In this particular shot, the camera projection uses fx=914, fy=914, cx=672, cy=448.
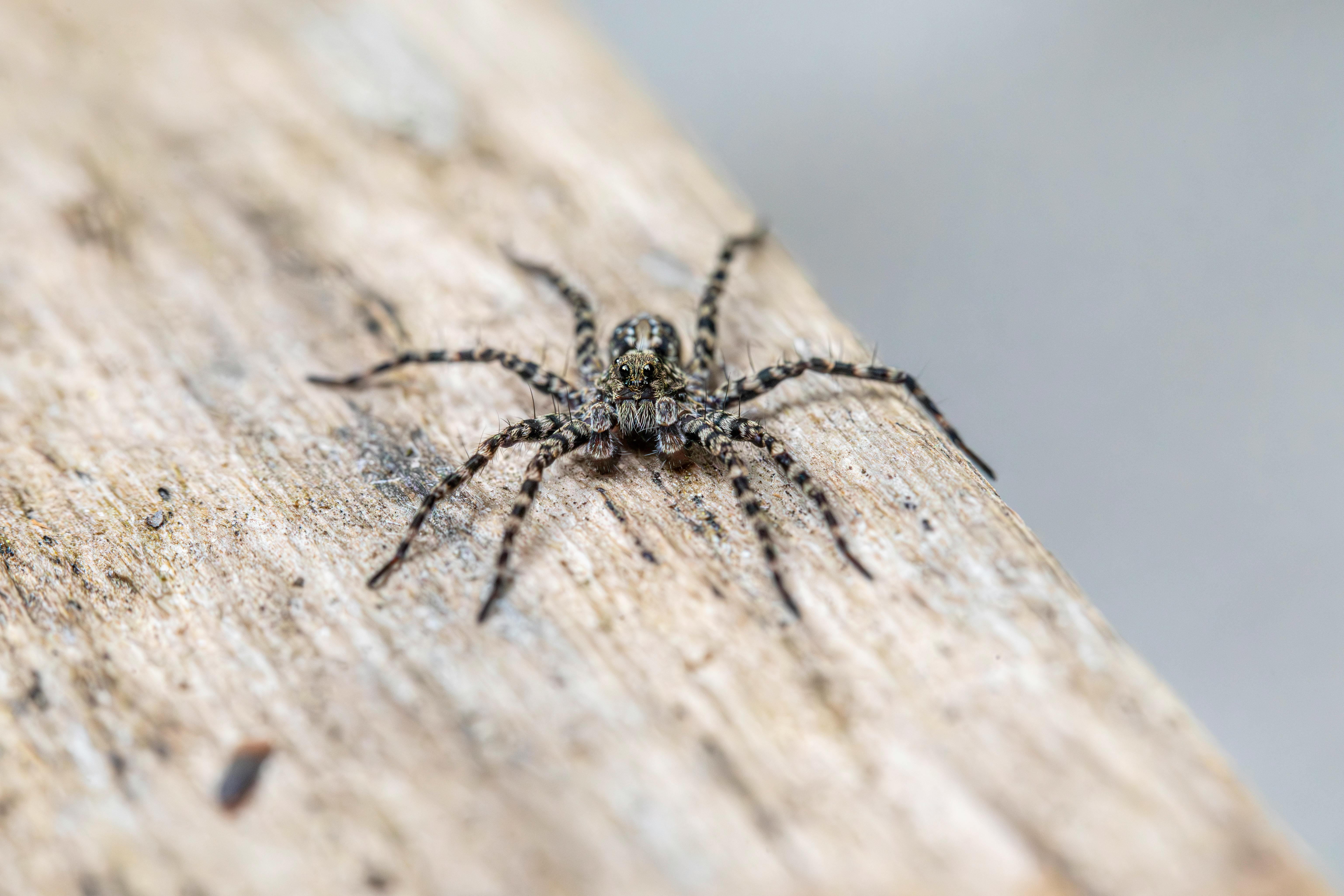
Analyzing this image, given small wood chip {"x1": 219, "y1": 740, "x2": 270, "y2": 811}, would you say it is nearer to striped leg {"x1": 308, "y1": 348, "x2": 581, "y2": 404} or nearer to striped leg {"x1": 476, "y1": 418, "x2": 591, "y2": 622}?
striped leg {"x1": 476, "y1": 418, "x2": 591, "y2": 622}

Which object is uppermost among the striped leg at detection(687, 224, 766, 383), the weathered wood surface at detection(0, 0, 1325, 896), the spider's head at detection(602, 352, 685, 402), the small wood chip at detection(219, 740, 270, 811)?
the striped leg at detection(687, 224, 766, 383)

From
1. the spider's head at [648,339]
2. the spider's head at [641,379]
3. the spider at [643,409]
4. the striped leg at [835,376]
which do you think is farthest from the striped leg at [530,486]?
the striped leg at [835,376]

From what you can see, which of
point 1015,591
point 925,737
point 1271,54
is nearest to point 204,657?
point 925,737

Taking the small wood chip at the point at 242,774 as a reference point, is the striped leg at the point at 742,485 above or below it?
above

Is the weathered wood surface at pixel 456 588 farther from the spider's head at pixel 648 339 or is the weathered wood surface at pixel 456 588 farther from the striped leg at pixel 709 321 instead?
the spider's head at pixel 648 339

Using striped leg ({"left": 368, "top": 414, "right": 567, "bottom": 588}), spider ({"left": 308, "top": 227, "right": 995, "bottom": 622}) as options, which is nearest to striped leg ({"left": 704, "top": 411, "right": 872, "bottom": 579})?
spider ({"left": 308, "top": 227, "right": 995, "bottom": 622})

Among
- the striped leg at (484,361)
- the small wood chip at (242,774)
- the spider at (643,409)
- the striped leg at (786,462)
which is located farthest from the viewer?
the striped leg at (484,361)

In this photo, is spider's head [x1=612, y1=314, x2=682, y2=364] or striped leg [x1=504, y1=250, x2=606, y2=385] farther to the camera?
striped leg [x1=504, y1=250, x2=606, y2=385]

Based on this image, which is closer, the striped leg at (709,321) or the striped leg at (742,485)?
the striped leg at (742,485)
